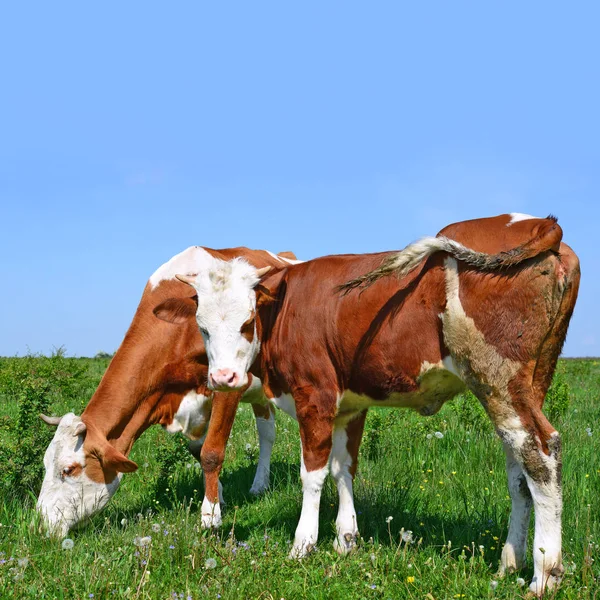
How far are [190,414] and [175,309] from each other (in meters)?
1.28

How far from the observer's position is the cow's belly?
4926mm

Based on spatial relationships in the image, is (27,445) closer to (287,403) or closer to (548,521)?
(287,403)

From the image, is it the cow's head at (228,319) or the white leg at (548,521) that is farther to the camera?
the cow's head at (228,319)

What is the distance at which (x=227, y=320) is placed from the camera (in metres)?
5.44

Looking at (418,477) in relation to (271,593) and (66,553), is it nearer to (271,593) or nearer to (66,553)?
(271,593)

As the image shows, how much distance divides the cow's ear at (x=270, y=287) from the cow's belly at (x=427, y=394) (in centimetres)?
111

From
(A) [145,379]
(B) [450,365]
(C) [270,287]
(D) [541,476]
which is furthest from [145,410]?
(D) [541,476]

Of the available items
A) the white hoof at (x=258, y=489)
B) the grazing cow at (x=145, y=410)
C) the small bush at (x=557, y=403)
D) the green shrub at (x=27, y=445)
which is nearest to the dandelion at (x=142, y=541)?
the grazing cow at (x=145, y=410)

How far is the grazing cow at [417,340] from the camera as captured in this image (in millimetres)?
4605

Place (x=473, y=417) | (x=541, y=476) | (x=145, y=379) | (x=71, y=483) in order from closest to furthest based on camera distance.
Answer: (x=541, y=476), (x=71, y=483), (x=145, y=379), (x=473, y=417)

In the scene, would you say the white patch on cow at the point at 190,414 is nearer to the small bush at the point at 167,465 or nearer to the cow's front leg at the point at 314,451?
the small bush at the point at 167,465

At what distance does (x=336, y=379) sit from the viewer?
17.9 feet

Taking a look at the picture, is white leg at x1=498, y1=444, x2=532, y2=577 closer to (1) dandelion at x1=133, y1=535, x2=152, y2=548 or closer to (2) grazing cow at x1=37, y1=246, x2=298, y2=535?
(2) grazing cow at x1=37, y1=246, x2=298, y2=535

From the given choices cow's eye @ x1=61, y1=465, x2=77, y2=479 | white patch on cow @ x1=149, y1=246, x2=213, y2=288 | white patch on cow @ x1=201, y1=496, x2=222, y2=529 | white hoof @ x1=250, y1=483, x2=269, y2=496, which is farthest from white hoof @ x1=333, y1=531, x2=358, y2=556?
white patch on cow @ x1=149, y1=246, x2=213, y2=288
